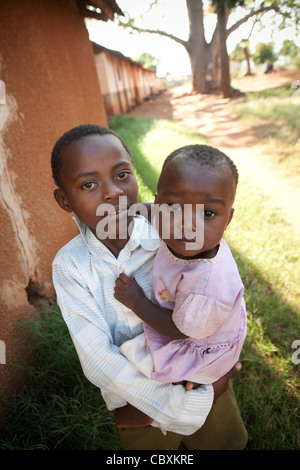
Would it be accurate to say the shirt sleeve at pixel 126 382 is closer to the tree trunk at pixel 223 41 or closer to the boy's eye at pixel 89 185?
the boy's eye at pixel 89 185

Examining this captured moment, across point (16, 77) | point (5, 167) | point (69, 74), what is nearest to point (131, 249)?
point (5, 167)

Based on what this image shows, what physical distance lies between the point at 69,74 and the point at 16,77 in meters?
1.06

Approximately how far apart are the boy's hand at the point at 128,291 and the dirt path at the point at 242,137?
291cm

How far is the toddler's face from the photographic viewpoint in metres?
0.95

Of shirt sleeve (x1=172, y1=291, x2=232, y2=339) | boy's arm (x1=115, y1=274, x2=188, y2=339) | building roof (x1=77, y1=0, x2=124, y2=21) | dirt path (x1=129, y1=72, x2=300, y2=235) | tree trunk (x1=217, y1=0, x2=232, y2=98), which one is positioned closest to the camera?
shirt sleeve (x1=172, y1=291, x2=232, y2=339)

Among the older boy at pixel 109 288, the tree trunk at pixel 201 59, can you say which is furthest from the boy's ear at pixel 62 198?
the tree trunk at pixel 201 59

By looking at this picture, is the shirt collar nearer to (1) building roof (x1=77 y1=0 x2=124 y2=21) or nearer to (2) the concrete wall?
(2) the concrete wall

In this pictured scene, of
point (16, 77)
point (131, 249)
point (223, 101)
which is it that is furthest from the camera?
point (223, 101)

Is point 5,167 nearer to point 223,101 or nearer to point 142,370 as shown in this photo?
point 142,370

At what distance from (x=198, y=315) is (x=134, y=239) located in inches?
18.2

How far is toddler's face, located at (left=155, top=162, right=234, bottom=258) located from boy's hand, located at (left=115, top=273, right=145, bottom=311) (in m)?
0.23

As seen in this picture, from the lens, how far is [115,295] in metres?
1.17

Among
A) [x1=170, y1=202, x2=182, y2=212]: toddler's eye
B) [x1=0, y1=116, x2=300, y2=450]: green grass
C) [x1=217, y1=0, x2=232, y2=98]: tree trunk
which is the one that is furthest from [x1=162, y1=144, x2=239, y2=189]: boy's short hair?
[x1=217, y1=0, x2=232, y2=98]: tree trunk

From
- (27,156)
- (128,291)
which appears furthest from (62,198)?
(27,156)
